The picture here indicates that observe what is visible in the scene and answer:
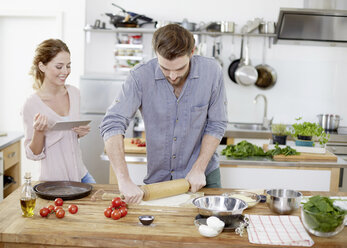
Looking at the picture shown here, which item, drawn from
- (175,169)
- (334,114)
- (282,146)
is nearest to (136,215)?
(175,169)

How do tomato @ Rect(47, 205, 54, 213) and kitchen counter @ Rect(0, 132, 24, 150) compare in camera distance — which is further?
kitchen counter @ Rect(0, 132, 24, 150)

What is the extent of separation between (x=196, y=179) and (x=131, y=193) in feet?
1.29

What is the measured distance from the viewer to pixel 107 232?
1.78 m

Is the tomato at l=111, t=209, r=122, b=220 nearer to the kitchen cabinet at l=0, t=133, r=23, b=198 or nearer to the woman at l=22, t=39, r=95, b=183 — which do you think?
the woman at l=22, t=39, r=95, b=183

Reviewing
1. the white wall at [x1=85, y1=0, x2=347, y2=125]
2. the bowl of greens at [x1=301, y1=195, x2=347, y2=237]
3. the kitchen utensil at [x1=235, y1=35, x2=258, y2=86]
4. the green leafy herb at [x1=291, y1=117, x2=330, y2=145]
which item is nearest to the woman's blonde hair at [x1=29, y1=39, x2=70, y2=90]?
the bowl of greens at [x1=301, y1=195, x2=347, y2=237]

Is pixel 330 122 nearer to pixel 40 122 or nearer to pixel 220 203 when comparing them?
pixel 220 203

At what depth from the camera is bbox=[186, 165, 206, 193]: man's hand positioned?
7.47 feet

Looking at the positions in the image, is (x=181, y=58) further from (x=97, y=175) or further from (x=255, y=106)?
(x=255, y=106)

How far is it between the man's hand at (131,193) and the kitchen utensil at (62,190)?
0.24m

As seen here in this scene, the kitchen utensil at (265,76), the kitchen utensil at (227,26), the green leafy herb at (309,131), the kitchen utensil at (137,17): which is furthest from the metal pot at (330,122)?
the kitchen utensil at (137,17)

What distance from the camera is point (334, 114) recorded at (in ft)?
19.0

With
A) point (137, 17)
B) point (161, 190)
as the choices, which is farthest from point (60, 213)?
point (137, 17)

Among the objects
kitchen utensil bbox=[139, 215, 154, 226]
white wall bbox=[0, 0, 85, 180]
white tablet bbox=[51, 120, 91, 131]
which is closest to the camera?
kitchen utensil bbox=[139, 215, 154, 226]

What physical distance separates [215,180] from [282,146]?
145 cm
